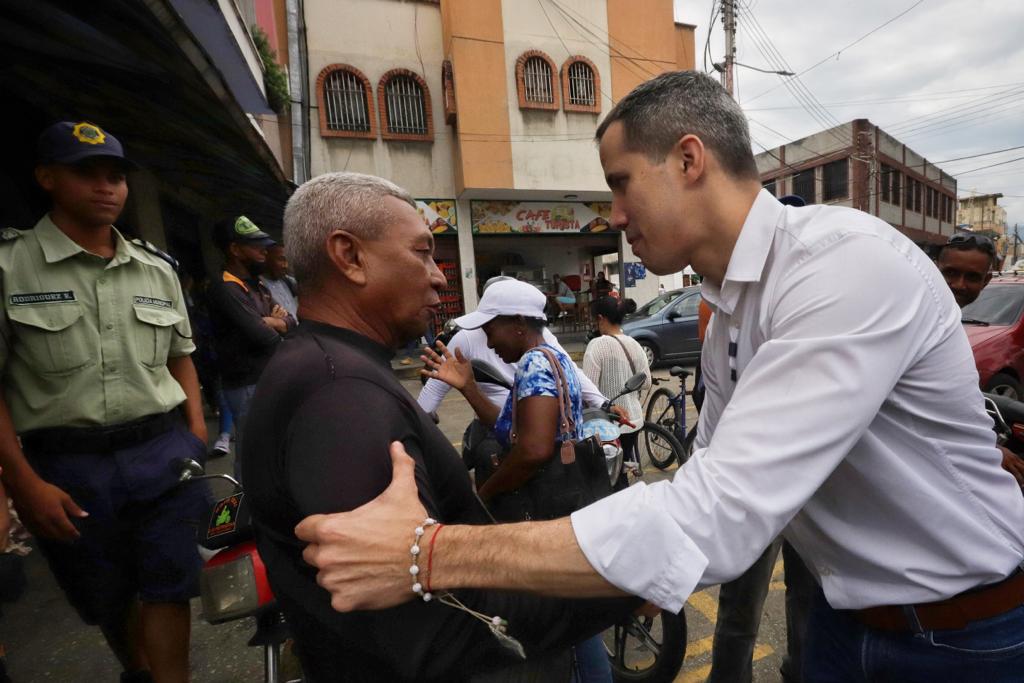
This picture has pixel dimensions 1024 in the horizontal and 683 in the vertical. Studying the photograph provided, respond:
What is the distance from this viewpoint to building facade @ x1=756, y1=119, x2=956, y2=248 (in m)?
23.3

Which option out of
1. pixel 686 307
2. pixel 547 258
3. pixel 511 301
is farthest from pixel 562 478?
pixel 547 258

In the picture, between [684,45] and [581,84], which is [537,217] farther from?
[684,45]

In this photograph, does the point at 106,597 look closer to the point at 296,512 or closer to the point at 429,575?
the point at 296,512

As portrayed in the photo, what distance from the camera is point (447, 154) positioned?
41.9 feet

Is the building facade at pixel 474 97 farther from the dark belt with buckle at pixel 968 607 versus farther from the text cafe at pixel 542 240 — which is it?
the dark belt with buckle at pixel 968 607

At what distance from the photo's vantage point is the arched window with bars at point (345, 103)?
37.8ft

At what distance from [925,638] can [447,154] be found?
13.1m

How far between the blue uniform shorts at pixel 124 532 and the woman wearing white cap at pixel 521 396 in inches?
44.6

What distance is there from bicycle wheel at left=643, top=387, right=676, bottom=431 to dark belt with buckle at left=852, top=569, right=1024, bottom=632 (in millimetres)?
3900

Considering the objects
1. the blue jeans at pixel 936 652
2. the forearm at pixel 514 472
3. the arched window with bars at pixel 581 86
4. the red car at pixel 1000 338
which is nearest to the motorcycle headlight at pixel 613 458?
the forearm at pixel 514 472

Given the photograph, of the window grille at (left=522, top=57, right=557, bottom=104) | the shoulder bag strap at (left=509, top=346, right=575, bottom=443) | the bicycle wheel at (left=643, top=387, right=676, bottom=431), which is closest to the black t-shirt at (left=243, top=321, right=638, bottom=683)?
the shoulder bag strap at (left=509, top=346, right=575, bottom=443)

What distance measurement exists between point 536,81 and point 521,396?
12.5m

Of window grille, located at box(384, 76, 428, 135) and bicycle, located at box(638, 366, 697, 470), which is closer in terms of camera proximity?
bicycle, located at box(638, 366, 697, 470)

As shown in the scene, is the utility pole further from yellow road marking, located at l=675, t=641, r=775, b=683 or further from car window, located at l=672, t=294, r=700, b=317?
yellow road marking, located at l=675, t=641, r=775, b=683
